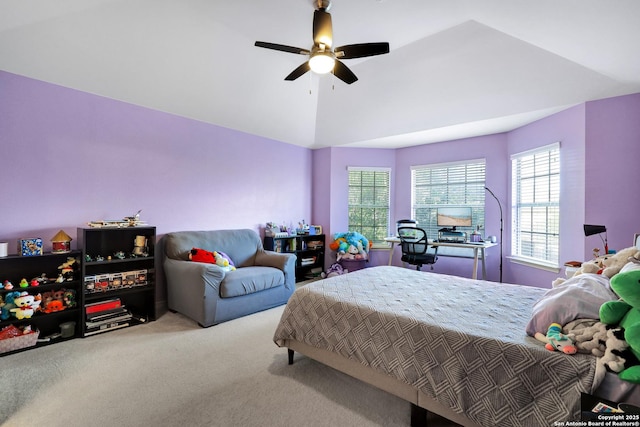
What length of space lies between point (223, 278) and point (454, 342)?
7.78 feet

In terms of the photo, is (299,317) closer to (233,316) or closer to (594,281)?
(233,316)

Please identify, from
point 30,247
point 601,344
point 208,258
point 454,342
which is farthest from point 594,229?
point 30,247

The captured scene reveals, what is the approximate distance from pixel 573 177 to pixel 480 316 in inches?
104

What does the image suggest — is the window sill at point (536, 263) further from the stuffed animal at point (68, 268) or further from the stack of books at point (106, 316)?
the stuffed animal at point (68, 268)

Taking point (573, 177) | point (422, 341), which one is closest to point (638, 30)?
point (573, 177)

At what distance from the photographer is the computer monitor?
474 cm

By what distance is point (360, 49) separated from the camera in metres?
2.20

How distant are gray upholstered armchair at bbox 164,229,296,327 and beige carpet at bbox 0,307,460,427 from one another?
0.41 m

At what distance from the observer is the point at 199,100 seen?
3.64 meters

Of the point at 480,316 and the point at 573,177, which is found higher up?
the point at 573,177

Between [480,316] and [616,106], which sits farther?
[616,106]

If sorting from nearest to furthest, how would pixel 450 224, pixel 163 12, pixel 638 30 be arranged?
1. pixel 638 30
2. pixel 163 12
3. pixel 450 224

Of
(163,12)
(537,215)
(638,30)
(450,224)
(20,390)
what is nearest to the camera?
(20,390)

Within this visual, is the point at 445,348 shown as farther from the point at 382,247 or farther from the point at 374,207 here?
the point at 374,207
